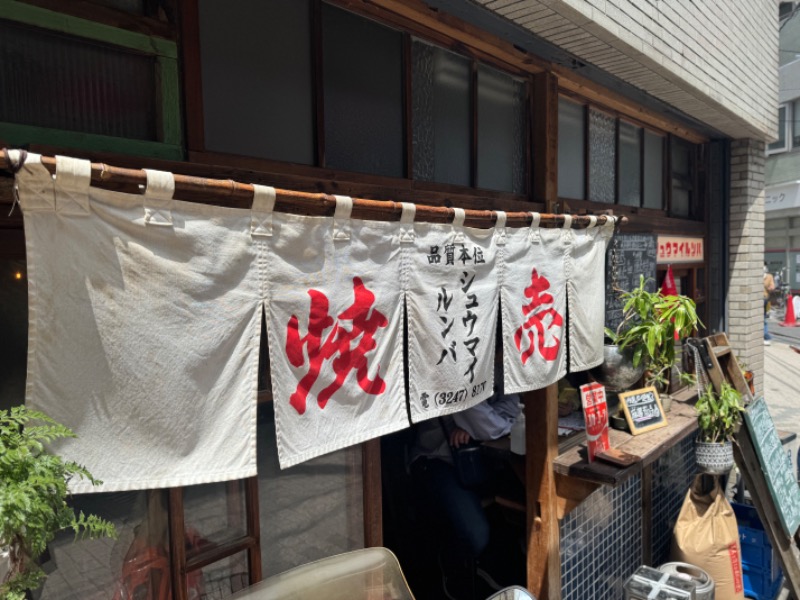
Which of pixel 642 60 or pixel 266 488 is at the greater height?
pixel 642 60

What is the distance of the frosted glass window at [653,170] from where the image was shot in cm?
730

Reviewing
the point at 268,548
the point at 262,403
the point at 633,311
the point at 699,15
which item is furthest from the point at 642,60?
the point at 268,548

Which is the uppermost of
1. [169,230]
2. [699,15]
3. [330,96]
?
[699,15]

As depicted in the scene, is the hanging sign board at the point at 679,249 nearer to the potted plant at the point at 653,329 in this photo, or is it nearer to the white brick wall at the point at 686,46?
the white brick wall at the point at 686,46

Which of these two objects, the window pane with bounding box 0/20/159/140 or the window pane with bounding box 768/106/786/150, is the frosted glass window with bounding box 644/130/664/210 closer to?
the window pane with bounding box 0/20/159/140

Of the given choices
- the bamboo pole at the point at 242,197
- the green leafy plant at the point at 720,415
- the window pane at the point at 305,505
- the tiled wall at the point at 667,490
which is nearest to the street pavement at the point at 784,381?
the tiled wall at the point at 667,490

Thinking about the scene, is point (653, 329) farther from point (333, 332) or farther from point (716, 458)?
point (333, 332)

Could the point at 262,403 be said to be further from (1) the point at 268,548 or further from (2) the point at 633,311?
(2) the point at 633,311

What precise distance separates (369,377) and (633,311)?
369 cm

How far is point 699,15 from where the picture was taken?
6316mm

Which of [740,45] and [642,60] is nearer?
[642,60]

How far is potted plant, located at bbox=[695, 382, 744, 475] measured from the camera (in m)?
5.44

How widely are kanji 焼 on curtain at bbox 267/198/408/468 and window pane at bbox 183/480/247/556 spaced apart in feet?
2.10

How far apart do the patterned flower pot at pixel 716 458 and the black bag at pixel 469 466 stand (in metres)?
2.09
